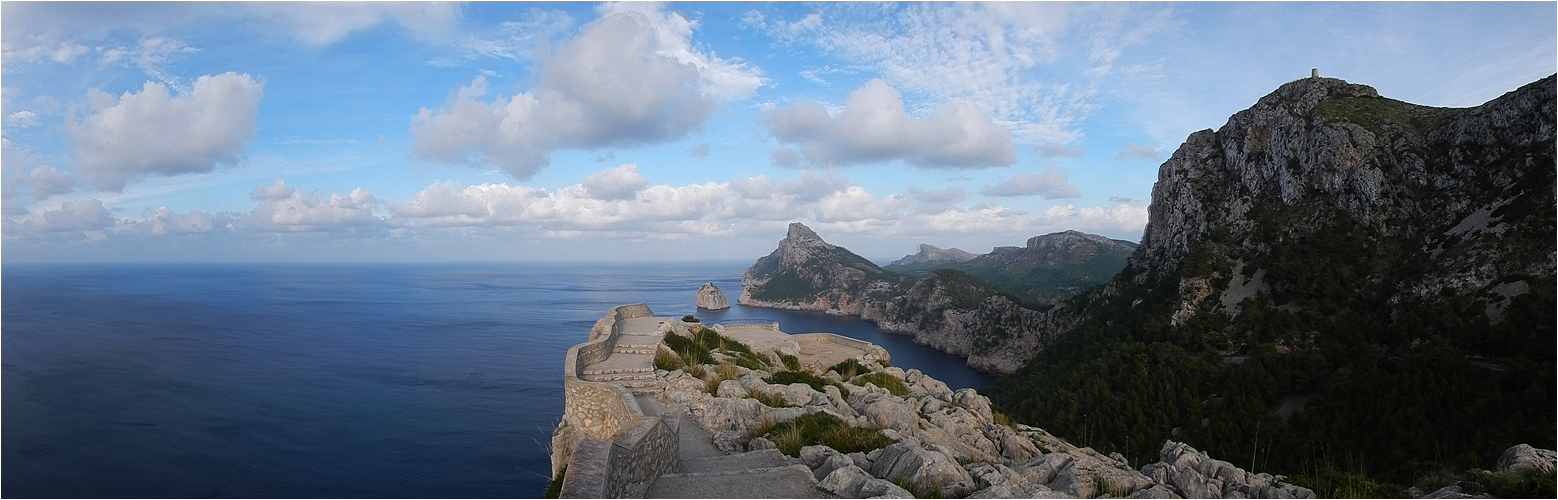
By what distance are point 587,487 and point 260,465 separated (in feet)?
137

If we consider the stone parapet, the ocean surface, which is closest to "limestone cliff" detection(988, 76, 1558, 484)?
the stone parapet

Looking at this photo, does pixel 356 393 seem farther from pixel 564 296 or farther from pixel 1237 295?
pixel 564 296

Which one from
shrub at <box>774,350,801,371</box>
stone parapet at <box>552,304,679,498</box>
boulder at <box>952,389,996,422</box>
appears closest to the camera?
stone parapet at <box>552,304,679,498</box>

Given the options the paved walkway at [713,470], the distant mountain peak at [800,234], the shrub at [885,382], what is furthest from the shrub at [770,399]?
the distant mountain peak at [800,234]

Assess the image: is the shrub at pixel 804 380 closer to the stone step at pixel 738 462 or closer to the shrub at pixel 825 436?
the shrub at pixel 825 436

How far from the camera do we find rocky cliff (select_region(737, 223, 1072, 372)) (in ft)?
253

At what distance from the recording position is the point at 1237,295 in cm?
4275

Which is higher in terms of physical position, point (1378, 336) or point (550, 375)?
point (1378, 336)

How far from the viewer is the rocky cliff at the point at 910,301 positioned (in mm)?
77188

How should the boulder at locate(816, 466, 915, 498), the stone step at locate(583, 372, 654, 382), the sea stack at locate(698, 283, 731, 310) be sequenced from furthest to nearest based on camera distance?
1. the sea stack at locate(698, 283, 731, 310)
2. the stone step at locate(583, 372, 654, 382)
3. the boulder at locate(816, 466, 915, 498)

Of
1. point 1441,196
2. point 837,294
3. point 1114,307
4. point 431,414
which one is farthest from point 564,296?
point 1441,196

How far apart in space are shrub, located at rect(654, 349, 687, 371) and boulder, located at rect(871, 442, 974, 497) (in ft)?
28.3

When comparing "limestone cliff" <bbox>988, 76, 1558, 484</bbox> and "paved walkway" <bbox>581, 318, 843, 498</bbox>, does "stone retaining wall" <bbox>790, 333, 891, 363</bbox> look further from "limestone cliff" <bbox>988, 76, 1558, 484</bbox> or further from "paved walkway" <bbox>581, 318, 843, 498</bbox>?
"paved walkway" <bbox>581, 318, 843, 498</bbox>

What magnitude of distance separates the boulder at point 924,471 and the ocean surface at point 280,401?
2170cm
